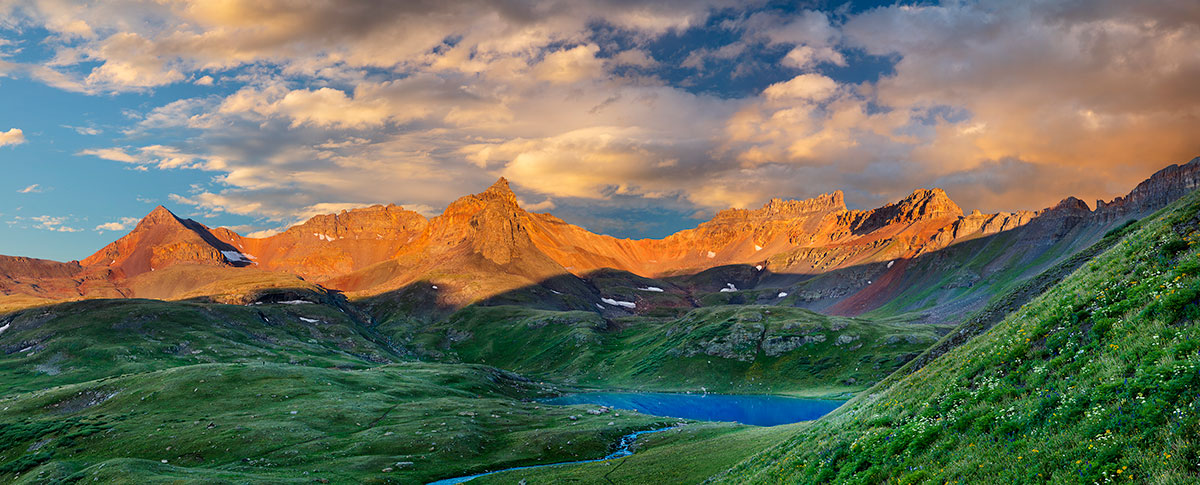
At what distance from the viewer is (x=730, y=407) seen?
172 metres

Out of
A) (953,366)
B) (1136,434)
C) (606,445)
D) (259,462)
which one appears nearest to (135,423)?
(259,462)

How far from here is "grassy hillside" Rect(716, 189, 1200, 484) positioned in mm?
16953

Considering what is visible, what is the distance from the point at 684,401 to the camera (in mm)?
189375

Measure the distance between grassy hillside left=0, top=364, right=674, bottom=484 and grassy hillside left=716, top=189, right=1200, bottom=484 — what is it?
168ft

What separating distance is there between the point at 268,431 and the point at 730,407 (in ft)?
421

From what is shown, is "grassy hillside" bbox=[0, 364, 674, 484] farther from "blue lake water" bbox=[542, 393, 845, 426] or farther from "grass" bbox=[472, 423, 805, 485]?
"blue lake water" bbox=[542, 393, 845, 426]

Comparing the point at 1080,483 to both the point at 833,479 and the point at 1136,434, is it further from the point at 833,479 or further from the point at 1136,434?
the point at 833,479

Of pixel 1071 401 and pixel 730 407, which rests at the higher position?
pixel 1071 401

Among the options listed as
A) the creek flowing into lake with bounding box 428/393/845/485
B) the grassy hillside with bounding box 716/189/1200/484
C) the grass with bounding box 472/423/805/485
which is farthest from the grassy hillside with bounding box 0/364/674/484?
the grassy hillside with bounding box 716/189/1200/484

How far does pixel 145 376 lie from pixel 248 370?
18.3m

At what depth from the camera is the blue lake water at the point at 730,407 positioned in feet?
476

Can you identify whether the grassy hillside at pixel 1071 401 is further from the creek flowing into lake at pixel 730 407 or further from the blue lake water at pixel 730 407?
the blue lake water at pixel 730 407

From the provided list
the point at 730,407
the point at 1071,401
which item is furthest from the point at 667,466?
the point at 730,407

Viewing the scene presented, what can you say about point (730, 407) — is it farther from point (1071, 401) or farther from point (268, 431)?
point (1071, 401)
